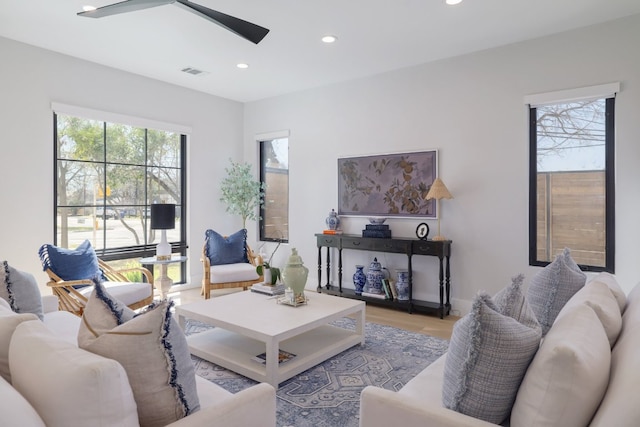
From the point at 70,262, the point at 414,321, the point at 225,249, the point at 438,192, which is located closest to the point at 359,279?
the point at 414,321

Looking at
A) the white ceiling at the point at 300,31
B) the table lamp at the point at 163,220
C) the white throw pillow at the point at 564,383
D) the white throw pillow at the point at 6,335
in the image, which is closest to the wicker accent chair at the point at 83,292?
the table lamp at the point at 163,220

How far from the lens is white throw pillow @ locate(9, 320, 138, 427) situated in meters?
1.01

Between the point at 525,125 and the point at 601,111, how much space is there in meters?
0.64

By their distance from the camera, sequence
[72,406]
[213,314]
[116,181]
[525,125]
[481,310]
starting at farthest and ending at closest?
1. [116,181]
2. [525,125]
3. [213,314]
4. [481,310]
5. [72,406]

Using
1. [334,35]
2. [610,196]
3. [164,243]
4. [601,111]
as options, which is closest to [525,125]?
[601,111]

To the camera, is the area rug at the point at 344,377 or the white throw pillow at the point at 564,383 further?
the area rug at the point at 344,377

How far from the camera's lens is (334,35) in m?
3.88

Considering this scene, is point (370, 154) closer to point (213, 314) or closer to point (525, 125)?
point (525, 125)

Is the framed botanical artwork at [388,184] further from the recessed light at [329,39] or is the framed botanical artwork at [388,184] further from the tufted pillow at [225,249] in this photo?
the recessed light at [329,39]

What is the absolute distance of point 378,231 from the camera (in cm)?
484

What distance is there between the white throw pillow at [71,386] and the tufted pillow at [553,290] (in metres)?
1.99

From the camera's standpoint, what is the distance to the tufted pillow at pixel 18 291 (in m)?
2.30

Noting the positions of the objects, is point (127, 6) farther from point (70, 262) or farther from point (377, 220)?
point (377, 220)

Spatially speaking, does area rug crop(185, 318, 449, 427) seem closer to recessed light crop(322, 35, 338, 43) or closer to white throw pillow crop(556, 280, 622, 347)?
white throw pillow crop(556, 280, 622, 347)
